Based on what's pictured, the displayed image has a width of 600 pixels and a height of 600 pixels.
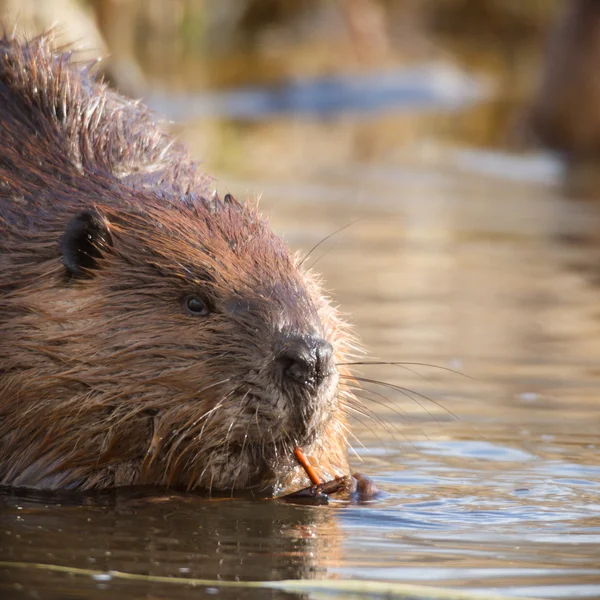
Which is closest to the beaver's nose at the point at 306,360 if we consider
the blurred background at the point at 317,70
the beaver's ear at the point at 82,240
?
the beaver's ear at the point at 82,240

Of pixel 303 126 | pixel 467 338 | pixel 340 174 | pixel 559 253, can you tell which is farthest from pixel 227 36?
pixel 467 338

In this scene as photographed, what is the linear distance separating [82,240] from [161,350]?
412 millimetres

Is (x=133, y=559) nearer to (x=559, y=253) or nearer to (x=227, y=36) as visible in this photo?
(x=559, y=253)

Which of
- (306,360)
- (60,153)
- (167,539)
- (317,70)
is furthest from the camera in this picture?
(317,70)

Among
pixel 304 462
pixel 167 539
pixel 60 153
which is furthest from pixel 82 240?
pixel 167 539

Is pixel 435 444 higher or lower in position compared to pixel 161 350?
lower

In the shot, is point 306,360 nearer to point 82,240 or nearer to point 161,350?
point 161,350

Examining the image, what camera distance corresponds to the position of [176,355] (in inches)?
158

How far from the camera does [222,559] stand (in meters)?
3.38

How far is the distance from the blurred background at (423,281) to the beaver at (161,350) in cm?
22

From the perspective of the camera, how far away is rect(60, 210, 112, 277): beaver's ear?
4.19 metres

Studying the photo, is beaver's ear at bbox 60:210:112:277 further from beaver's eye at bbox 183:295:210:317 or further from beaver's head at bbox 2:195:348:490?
beaver's eye at bbox 183:295:210:317

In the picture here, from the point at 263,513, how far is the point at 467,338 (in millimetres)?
2841

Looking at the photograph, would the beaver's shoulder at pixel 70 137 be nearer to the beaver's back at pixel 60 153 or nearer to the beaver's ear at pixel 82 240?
the beaver's back at pixel 60 153
